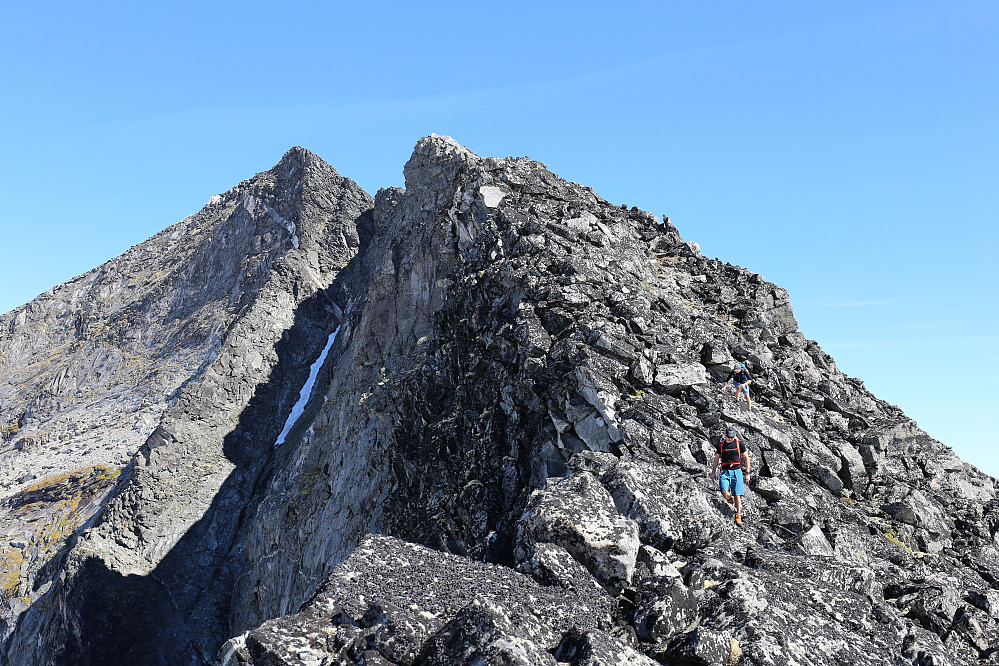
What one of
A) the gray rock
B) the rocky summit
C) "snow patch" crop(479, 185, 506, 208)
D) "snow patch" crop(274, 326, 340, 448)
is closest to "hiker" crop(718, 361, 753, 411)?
the rocky summit

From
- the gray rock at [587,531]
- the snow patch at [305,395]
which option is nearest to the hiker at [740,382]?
the gray rock at [587,531]

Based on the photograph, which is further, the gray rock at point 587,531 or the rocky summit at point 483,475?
the gray rock at point 587,531

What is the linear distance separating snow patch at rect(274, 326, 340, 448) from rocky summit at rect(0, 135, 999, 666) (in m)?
0.51

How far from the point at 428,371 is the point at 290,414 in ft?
117

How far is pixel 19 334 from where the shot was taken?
88.7 m

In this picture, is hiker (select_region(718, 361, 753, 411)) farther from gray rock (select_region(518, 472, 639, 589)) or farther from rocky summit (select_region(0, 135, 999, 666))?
gray rock (select_region(518, 472, 639, 589))

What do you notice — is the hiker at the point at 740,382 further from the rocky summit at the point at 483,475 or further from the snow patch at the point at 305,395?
the snow patch at the point at 305,395

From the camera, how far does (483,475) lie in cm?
2359

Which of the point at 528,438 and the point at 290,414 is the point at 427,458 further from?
the point at 290,414

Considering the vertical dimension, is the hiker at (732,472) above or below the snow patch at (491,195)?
below

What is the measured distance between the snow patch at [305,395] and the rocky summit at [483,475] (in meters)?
0.51

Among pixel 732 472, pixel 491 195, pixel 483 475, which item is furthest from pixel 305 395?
pixel 732 472

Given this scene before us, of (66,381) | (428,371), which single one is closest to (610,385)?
(428,371)

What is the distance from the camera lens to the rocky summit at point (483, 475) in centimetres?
1248
